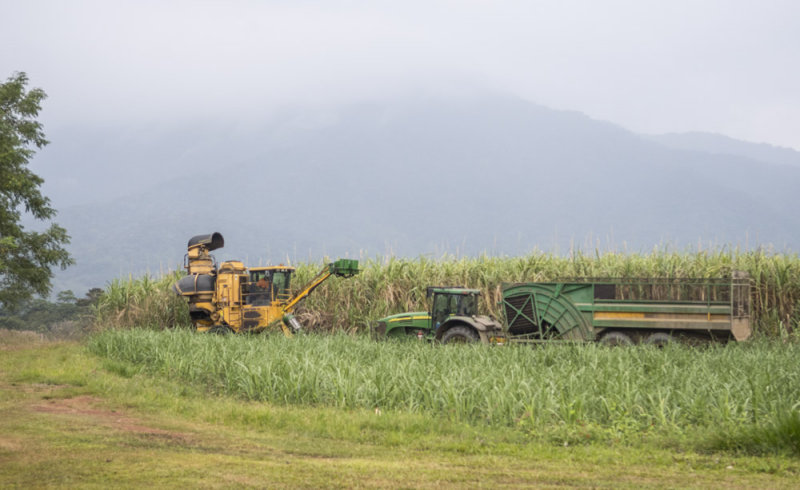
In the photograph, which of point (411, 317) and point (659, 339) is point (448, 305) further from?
point (659, 339)

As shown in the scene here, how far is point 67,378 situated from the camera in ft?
42.9

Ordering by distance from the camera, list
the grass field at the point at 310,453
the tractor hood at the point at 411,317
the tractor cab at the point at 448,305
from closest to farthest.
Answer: the grass field at the point at 310,453 < the tractor cab at the point at 448,305 < the tractor hood at the point at 411,317

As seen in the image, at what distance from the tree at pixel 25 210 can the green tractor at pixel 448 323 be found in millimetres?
15032

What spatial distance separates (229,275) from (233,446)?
12.7 metres

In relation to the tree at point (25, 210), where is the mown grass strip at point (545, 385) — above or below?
below

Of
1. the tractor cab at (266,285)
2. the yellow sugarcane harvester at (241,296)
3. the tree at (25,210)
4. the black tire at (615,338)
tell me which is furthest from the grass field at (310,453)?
the tree at (25,210)

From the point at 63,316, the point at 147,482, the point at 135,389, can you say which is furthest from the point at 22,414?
the point at 63,316

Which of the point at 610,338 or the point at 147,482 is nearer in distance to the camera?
the point at 147,482

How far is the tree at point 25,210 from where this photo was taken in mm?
25047

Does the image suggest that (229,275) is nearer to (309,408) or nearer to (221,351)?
(221,351)

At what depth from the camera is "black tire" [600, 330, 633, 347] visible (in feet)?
49.9

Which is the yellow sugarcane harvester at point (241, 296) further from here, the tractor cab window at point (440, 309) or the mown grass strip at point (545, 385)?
the mown grass strip at point (545, 385)

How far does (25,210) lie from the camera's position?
2711 centimetres

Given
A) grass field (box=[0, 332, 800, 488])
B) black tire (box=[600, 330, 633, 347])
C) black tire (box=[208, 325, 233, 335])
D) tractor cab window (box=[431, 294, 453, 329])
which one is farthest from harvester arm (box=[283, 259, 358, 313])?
grass field (box=[0, 332, 800, 488])
